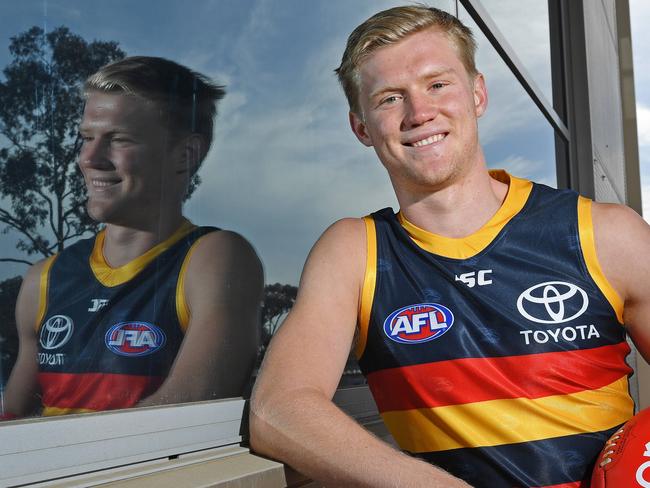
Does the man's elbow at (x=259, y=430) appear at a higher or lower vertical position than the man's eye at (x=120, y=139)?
lower

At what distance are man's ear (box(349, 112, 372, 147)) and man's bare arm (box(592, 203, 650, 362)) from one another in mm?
594

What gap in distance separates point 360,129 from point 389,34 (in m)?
0.25

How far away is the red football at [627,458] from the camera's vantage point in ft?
4.49

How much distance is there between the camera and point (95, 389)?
46.5 inches

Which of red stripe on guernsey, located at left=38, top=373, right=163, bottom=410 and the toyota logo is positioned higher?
the toyota logo

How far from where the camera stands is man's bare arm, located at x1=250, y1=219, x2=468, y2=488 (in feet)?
4.17

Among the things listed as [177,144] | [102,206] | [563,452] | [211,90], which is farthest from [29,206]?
[563,452]

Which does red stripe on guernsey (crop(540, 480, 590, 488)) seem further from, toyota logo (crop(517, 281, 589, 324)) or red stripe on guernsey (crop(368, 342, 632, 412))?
toyota logo (crop(517, 281, 589, 324))

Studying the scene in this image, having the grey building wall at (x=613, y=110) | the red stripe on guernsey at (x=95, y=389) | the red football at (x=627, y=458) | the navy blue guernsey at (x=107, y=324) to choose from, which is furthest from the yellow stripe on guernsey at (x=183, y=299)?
the grey building wall at (x=613, y=110)

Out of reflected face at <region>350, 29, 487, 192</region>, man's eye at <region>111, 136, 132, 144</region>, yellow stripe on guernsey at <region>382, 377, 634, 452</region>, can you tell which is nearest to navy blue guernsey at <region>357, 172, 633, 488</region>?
yellow stripe on guernsey at <region>382, 377, 634, 452</region>

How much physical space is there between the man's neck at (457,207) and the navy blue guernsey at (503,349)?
0.14ft

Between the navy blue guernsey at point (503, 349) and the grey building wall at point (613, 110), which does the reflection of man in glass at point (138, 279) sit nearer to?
the navy blue guernsey at point (503, 349)

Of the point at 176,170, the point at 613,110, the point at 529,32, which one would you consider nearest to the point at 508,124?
the point at 529,32

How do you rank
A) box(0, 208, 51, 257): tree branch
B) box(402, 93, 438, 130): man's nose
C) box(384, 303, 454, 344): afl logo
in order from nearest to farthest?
1. box(0, 208, 51, 257): tree branch
2. box(384, 303, 454, 344): afl logo
3. box(402, 93, 438, 130): man's nose
